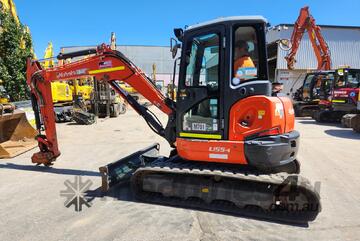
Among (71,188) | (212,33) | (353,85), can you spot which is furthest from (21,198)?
(353,85)

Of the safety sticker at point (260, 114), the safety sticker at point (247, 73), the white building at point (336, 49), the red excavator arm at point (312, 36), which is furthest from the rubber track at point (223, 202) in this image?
the white building at point (336, 49)

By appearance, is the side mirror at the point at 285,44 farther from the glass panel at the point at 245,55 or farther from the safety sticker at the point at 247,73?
the safety sticker at the point at 247,73

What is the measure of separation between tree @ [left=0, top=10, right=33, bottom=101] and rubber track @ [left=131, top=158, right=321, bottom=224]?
14.6 m

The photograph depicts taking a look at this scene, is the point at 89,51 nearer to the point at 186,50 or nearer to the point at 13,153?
the point at 186,50

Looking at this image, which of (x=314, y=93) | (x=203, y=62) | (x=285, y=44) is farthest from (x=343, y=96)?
(x=203, y=62)

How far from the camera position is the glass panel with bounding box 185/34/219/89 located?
4.32 meters

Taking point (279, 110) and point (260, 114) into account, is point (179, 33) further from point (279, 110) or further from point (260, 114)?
point (279, 110)

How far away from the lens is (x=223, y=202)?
4402 mm

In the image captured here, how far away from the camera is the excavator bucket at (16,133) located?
8344 mm

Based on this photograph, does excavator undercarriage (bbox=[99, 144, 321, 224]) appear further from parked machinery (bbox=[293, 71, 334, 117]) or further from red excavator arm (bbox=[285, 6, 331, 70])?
red excavator arm (bbox=[285, 6, 331, 70])

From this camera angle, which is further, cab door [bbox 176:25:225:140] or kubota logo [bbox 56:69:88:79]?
kubota logo [bbox 56:69:88:79]

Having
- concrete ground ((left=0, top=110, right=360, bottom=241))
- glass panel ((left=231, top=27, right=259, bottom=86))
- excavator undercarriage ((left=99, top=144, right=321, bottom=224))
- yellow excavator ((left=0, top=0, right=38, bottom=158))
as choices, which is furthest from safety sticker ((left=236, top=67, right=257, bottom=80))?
yellow excavator ((left=0, top=0, right=38, bottom=158))

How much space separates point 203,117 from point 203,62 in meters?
0.82

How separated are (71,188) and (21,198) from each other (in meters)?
0.80
